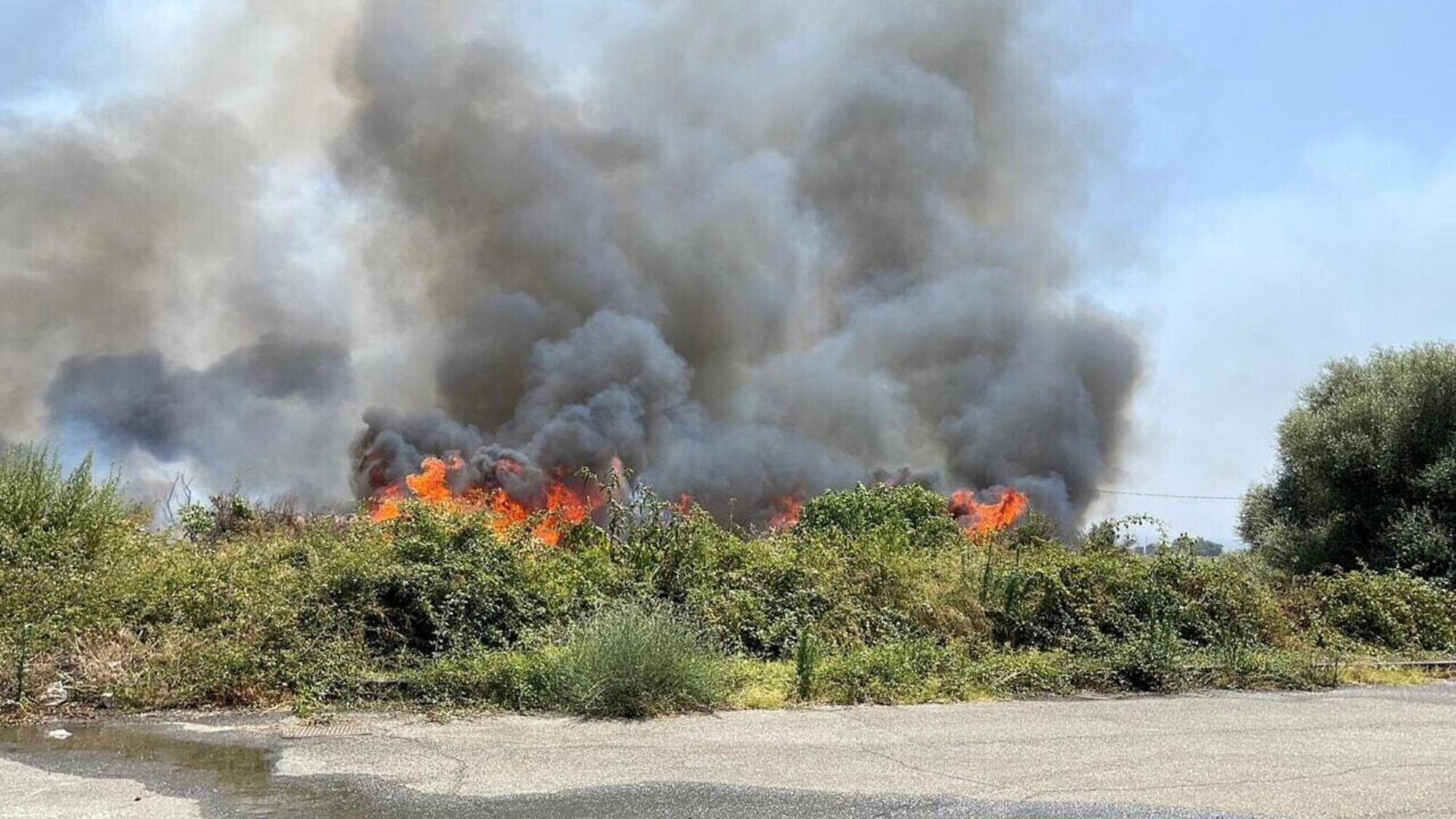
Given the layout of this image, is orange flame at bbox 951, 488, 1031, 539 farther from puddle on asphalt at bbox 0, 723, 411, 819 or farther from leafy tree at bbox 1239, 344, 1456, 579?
puddle on asphalt at bbox 0, 723, 411, 819

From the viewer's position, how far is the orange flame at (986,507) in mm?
34750

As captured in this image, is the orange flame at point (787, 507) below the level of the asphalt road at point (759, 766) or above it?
above

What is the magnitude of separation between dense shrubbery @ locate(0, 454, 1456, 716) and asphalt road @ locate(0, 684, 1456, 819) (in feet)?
1.99

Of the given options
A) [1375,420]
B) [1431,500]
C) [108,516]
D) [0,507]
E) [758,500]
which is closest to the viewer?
[0,507]

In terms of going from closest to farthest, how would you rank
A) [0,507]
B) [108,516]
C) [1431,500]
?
1. [0,507]
2. [108,516]
3. [1431,500]

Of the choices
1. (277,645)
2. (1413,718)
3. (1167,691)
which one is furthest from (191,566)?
(1413,718)

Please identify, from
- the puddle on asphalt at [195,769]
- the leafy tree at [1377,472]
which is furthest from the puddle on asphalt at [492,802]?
the leafy tree at [1377,472]

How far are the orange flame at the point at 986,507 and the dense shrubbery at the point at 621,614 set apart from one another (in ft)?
66.0

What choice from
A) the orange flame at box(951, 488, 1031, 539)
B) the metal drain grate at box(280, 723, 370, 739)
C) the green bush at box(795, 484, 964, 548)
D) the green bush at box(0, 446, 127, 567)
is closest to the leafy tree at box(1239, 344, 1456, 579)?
the green bush at box(795, 484, 964, 548)

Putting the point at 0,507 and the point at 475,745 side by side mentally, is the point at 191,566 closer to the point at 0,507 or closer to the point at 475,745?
the point at 0,507

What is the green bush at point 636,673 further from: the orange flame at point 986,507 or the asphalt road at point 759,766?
the orange flame at point 986,507

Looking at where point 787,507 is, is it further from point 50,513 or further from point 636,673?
point 636,673

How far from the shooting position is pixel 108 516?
40.6ft

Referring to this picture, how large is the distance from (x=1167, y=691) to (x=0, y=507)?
12.6m
